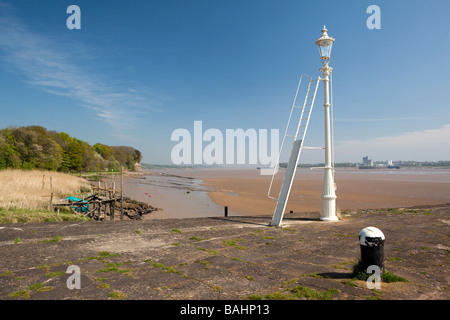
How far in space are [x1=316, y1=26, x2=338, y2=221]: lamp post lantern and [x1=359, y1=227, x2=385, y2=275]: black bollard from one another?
19.9ft

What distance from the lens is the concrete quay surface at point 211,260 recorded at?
4.25 m

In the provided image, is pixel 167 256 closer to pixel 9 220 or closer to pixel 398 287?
pixel 398 287

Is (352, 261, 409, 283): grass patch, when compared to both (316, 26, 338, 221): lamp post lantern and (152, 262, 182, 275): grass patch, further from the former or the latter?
(316, 26, 338, 221): lamp post lantern

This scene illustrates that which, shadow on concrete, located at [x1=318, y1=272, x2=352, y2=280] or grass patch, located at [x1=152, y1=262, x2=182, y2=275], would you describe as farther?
grass patch, located at [x1=152, y1=262, x2=182, y2=275]

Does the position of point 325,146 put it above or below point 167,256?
above

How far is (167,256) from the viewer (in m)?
6.26

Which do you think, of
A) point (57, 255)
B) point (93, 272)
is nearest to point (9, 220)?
point (57, 255)

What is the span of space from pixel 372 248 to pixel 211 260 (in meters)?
3.13

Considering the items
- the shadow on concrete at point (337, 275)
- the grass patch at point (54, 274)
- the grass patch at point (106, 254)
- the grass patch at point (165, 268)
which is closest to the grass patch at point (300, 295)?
the shadow on concrete at point (337, 275)

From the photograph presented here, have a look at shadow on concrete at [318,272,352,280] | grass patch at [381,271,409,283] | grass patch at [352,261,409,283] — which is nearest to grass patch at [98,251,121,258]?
shadow on concrete at [318,272,352,280]

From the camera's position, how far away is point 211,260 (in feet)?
19.5

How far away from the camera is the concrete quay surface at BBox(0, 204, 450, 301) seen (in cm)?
425

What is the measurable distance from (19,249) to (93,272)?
2.94m

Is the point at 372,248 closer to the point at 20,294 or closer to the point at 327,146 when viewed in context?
the point at 20,294
